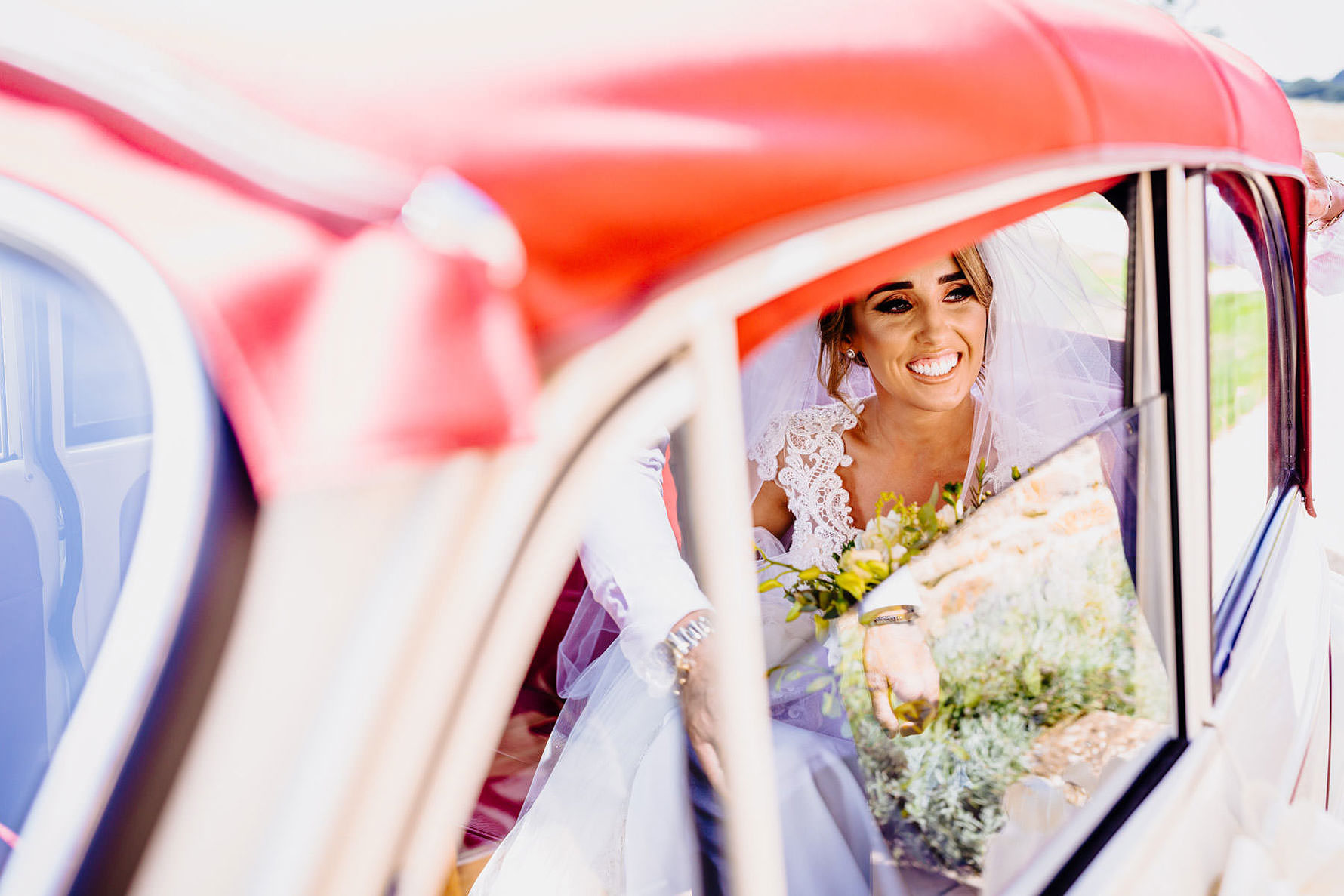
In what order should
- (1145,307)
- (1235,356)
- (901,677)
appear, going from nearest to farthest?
(901,677), (1145,307), (1235,356)

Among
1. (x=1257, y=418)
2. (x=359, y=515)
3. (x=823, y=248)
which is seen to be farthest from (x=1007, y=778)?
(x=1257, y=418)

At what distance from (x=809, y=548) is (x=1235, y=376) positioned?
1111mm

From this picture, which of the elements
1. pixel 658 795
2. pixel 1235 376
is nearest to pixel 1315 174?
pixel 1235 376

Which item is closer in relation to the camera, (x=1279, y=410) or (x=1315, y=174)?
(x=1279, y=410)

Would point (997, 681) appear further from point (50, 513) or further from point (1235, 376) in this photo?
point (50, 513)

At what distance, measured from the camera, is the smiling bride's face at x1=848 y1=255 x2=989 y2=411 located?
7.01ft

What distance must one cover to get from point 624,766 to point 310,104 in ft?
3.57

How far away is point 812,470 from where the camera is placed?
2.43 meters

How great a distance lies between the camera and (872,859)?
113 centimetres

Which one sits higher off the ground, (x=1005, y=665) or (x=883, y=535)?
(x=883, y=535)

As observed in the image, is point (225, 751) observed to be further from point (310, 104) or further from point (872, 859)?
point (872, 859)

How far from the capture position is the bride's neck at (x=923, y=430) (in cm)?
238

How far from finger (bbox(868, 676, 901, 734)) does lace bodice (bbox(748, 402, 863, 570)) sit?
111 cm

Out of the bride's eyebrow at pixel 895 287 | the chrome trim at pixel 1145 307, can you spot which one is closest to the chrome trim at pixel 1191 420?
the chrome trim at pixel 1145 307
